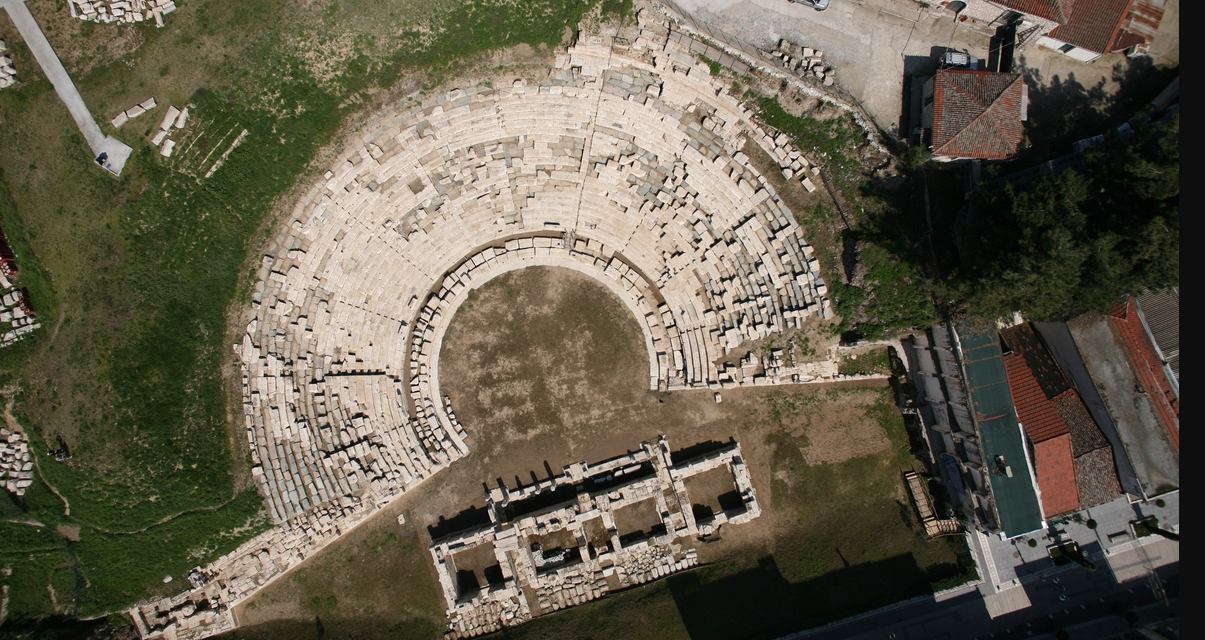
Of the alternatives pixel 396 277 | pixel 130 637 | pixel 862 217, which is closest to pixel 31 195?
pixel 396 277

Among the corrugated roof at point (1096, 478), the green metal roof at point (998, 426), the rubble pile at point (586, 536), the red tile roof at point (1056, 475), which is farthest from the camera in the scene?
the rubble pile at point (586, 536)

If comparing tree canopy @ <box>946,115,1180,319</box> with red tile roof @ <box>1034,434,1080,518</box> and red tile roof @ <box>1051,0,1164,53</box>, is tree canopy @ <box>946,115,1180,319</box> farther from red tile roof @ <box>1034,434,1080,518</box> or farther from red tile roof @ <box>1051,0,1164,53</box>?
red tile roof @ <box>1034,434,1080,518</box>

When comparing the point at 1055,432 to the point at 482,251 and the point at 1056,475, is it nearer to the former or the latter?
the point at 1056,475

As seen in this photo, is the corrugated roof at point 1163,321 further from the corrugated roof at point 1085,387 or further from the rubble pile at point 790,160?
the rubble pile at point 790,160

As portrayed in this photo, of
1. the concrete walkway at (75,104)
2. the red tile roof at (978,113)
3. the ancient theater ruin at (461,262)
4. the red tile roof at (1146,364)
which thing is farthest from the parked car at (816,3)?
the concrete walkway at (75,104)

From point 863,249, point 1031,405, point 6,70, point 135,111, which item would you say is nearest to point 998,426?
point 1031,405

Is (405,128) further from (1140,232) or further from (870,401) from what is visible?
(1140,232)
